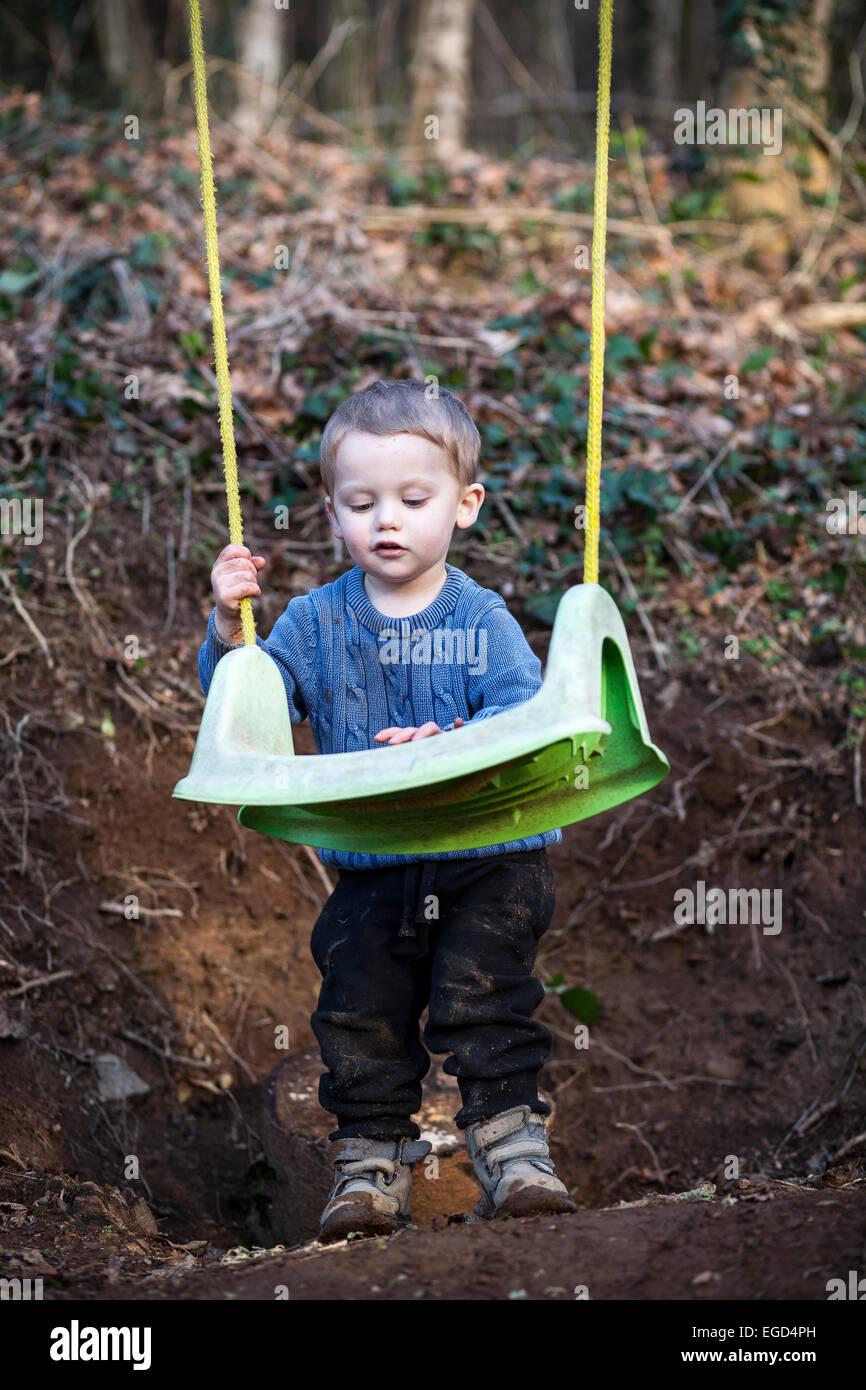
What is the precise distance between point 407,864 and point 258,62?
9082 millimetres

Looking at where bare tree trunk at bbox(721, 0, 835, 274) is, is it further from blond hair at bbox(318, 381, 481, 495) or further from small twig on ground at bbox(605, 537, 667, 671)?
blond hair at bbox(318, 381, 481, 495)

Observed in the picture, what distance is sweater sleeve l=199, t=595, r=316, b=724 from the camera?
8.80 feet

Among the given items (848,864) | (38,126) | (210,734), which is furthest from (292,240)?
(210,734)

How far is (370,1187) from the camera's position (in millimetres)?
2514

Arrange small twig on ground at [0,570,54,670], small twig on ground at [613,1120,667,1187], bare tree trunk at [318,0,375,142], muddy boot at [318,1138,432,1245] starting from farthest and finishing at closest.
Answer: bare tree trunk at [318,0,375,142] → small twig on ground at [0,570,54,670] → small twig on ground at [613,1120,667,1187] → muddy boot at [318,1138,432,1245]

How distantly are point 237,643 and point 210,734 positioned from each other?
39cm

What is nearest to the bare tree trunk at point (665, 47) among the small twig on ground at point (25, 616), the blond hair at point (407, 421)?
the small twig on ground at point (25, 616)

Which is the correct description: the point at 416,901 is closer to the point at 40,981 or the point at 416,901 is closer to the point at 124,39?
the point at 40,981

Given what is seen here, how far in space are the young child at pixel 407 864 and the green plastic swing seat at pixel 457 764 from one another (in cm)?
17

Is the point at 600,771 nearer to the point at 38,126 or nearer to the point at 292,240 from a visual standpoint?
the point at 292,240

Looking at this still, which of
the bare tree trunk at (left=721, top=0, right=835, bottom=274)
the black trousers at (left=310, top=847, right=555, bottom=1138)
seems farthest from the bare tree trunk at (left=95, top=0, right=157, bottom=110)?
the black trousers at (left=310, top=847, right=555, bottom=1138)

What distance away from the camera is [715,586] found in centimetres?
461

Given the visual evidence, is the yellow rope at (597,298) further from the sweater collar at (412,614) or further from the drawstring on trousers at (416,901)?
the drawstring on trousers at (416,901)

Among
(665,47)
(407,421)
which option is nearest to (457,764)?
(407,421)
